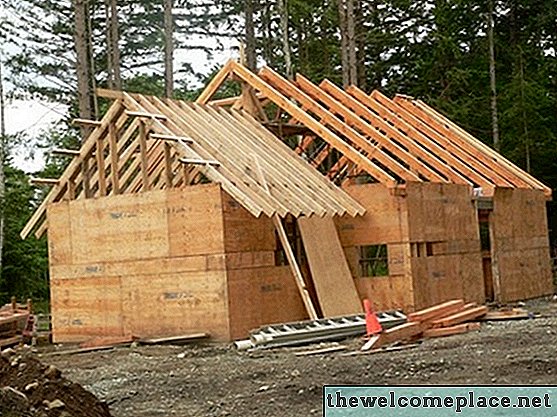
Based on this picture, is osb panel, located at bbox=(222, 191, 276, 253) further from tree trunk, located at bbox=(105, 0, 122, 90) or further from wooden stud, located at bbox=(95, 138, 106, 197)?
tree trunk, located at bbox=(105, 0, 122, 90)

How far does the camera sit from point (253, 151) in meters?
Answer: 15.0

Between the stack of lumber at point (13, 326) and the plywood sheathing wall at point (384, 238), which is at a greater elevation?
the plywood sheathing wall at point (384, 238)

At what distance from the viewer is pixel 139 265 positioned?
575 inches

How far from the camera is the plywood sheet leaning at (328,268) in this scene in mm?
14438

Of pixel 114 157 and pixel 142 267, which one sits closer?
pixel 142 267

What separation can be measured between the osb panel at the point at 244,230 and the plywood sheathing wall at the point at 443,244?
2.35 metres

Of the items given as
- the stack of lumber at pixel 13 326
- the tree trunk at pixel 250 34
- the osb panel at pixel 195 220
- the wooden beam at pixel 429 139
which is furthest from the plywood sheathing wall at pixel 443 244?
the tree trunk at pixel 250 34

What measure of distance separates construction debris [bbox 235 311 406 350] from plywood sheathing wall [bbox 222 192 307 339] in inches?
28.6

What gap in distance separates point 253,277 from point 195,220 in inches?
47.4

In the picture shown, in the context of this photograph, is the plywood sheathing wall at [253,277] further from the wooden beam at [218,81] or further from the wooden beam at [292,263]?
the wooden beam at [218,81]

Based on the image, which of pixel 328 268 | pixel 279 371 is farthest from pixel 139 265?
pixel 279 371

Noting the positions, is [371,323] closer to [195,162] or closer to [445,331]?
[445,331]

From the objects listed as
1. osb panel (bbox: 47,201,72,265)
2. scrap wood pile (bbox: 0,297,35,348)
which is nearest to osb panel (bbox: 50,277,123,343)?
osb panel (bbox: 47,201,72,265)

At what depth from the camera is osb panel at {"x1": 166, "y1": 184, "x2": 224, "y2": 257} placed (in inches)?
538
